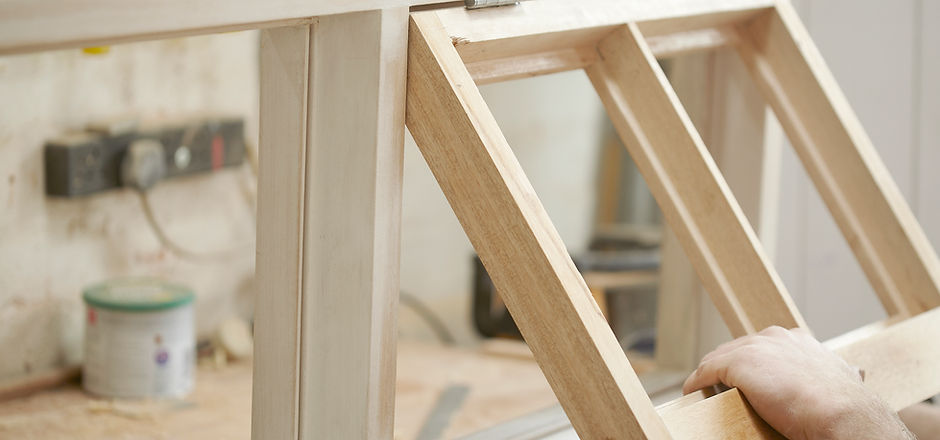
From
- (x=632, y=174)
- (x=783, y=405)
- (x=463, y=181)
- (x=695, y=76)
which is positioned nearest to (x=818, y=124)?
(x=695, y=76)

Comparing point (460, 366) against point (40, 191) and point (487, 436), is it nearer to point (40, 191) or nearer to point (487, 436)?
point (487, 436)

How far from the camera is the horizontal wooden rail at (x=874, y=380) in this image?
87 centimetres

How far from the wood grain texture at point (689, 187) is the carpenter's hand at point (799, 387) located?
0.11 meters

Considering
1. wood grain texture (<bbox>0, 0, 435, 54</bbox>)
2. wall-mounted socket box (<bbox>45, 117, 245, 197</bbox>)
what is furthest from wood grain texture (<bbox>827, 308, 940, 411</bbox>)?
wall-mounted socket box (<bbox>45, 117, 245, 197</bbox>)

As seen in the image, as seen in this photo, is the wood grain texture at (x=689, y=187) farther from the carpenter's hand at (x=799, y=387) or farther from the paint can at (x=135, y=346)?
the paint can at (x=135, y=346)

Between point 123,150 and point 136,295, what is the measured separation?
0.89 feet

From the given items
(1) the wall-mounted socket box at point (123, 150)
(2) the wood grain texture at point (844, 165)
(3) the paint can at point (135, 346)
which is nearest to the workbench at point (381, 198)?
(2) the wood grain texture at point (844, 165)

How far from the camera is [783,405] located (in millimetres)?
889

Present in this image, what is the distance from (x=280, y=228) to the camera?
884mm

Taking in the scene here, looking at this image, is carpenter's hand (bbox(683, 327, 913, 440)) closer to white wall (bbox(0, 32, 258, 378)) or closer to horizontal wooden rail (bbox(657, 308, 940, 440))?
horizontal wooden rail (bbox(657, 308, 940, 440))

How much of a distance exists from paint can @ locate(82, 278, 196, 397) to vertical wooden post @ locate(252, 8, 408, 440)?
2.61ft

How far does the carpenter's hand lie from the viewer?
0.88 meters

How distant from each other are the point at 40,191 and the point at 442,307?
1053mm

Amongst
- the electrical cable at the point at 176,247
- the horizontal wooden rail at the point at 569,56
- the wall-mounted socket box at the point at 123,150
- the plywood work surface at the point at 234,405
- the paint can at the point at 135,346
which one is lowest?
the plywood work surface at the point at 234,405
